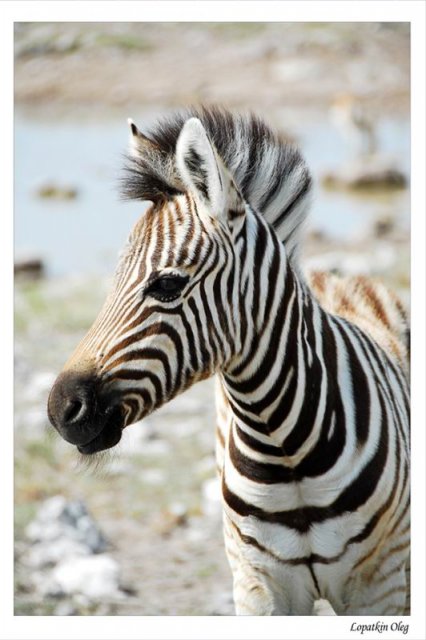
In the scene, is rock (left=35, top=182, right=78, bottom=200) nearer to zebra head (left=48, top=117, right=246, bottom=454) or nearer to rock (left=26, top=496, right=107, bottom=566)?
rock (left=26, top=496, right=107, bottom=566)

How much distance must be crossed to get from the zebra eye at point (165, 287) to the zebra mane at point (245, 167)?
0.28 metres

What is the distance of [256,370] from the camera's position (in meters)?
2.66

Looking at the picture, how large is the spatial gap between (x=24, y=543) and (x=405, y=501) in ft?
8.38

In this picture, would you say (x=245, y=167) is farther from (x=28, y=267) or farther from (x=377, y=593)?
(x=28, y=267)

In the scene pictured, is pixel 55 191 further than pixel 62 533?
Yes

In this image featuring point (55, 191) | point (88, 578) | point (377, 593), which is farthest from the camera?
point (55, 191)

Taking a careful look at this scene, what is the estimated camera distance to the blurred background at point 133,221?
466cm

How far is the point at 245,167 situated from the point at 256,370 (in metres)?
Result: 0.60

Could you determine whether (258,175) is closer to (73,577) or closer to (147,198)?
(147,198)

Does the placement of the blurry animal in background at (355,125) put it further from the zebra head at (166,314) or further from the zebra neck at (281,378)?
the zebra head at (166,314)

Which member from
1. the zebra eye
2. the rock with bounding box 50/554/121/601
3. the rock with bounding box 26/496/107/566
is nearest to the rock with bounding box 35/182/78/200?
the rock with bounding box 26/496/107/566

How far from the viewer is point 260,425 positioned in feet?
8.95

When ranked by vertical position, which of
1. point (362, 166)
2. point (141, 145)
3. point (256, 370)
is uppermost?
point (362, 166)

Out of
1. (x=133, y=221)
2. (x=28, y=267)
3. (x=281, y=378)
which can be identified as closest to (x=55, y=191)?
(x=28, y=267)
